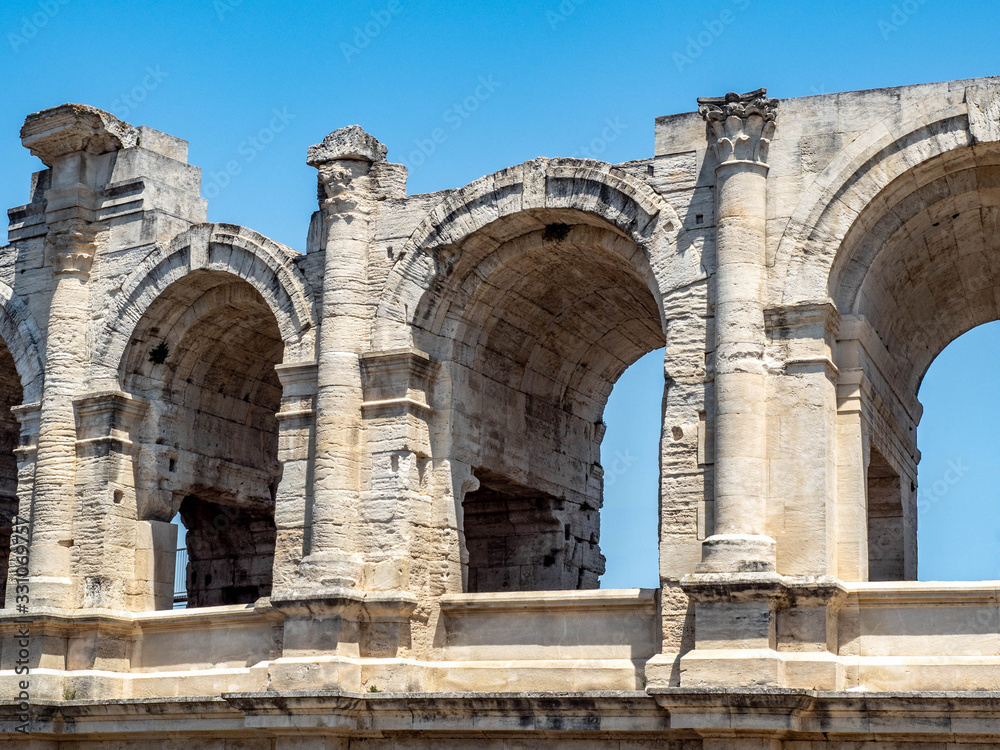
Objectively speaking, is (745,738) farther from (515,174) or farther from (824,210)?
(515,174)

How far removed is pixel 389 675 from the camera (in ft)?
44.4

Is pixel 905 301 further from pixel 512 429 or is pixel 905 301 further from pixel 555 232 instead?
pixel 512 429

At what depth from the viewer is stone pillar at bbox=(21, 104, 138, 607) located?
51.6 ft

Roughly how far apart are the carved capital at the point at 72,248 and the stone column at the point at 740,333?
6953mm

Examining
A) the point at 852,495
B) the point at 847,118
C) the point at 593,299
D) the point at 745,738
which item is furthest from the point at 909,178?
the point at 745,738

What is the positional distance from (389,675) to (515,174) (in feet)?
15.2

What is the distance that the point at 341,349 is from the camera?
14.4m

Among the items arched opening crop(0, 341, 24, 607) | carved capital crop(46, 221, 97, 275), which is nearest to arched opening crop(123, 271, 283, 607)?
carved capital crop(46, 221, 97, 275)

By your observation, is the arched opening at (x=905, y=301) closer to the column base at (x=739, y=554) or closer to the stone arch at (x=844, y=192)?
the stone arch at (x=844, y=192)

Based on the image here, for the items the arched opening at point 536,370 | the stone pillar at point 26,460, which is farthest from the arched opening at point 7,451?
the arched opening at point 536,370

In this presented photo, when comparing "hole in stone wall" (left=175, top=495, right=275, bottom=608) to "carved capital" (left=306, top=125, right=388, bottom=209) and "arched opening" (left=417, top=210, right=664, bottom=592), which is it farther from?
"carved capital" (left=306, top=125, right=388, bottom=209)

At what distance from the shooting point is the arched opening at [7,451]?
1873 centimetres

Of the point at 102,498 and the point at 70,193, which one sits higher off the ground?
the point at 70,193

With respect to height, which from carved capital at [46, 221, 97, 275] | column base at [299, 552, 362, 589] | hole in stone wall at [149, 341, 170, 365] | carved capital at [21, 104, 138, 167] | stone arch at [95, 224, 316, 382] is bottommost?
column base at [299, 552, 362, 589]
